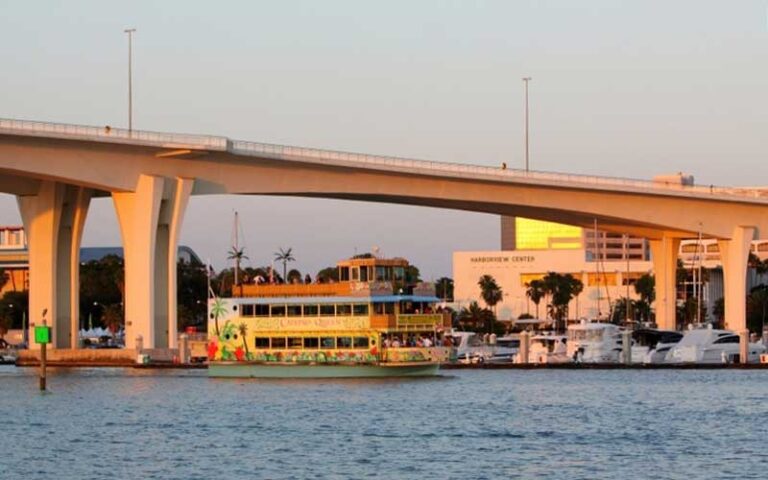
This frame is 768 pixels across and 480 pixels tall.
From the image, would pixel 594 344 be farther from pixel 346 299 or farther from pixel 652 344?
pixel 346 299

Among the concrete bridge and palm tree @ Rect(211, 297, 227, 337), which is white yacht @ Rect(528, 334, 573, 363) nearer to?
the concrete bridge

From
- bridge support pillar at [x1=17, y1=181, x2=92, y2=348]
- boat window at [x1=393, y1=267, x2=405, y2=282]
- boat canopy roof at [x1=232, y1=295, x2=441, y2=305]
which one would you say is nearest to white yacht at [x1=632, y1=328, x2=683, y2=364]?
boat window at [x1=393, y1=267, x2=405, y2=282]

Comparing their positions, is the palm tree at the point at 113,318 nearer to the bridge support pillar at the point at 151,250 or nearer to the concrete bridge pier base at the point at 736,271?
the concrete bridge pier base at the point at 736,271

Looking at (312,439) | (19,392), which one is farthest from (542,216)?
(312,439)

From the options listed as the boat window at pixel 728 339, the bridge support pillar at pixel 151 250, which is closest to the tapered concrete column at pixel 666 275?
the boat window at pixel 728 339

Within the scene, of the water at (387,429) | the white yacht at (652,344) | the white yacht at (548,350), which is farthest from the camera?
the white yacht at (652,344)

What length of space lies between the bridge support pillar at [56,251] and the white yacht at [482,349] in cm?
2625

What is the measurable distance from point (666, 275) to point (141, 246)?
4851 cm

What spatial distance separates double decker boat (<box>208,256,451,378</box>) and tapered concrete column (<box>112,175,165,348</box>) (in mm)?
17141

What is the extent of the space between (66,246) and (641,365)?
39.0m

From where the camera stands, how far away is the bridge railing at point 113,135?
10131 centimetres

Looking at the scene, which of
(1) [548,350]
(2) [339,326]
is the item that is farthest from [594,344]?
(2) [339,326]

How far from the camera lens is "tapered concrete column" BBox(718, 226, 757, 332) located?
134 metres

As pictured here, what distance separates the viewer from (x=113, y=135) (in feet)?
347
